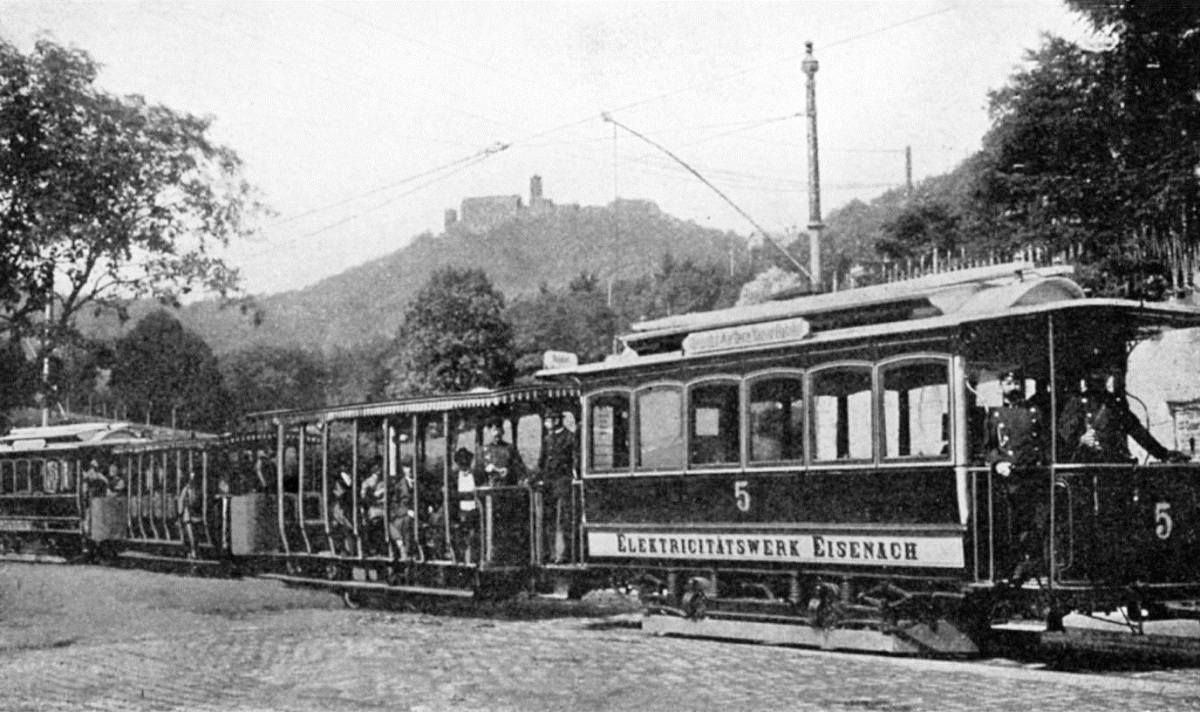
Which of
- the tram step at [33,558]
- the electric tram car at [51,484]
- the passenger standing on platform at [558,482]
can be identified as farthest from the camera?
the tram step at [33,558]

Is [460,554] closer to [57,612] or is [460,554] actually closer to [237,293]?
[57,612]

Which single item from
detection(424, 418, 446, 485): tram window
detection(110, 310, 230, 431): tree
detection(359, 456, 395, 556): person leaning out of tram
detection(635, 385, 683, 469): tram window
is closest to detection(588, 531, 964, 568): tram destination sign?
detection(635, 385, 683, 469): tram window

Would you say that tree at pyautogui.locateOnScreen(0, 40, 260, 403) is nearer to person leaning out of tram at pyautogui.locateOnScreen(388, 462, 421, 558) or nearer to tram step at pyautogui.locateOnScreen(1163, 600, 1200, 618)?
person leaning out of tram at pyautogui.locateOnScreen(388, 462, 421, 558)

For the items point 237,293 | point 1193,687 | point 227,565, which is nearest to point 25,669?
point 1193,687

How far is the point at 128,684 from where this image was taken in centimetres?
1095

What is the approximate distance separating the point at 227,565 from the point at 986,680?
54.9 ft

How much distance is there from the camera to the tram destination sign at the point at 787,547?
11891 millimetres

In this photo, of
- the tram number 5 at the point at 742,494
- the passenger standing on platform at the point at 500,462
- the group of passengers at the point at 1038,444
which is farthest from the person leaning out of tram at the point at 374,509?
the group of passengers at the point at 1038,444

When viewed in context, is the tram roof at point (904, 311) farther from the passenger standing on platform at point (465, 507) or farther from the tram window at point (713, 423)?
the passenger standing on platform at point (465, 507)

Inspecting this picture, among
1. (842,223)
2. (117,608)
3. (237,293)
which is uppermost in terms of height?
(842,223)

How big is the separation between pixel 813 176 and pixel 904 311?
8591mm

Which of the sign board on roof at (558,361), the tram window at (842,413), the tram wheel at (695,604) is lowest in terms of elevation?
the tram wheel at (695,604)

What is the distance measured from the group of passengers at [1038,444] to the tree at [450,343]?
1956 inches

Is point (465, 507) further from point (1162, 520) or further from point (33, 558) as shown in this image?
point (33, 558)
